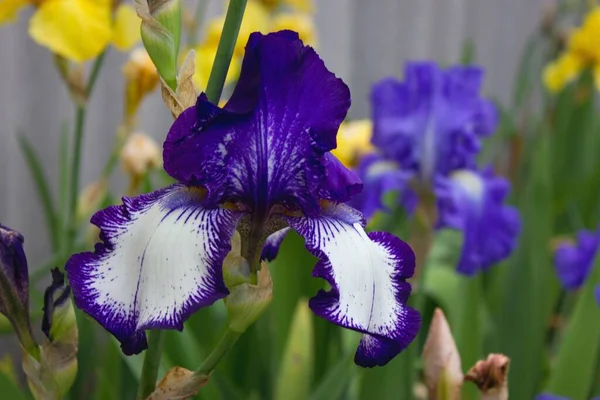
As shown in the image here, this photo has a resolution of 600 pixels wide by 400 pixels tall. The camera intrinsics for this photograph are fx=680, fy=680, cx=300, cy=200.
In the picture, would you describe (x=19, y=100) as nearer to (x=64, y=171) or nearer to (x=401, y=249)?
(x=64, y=171)

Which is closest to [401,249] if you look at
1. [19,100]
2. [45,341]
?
[45,341]

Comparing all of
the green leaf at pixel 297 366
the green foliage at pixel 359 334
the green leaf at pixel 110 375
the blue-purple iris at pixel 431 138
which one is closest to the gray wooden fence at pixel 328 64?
the green foliage at pixel 359 334

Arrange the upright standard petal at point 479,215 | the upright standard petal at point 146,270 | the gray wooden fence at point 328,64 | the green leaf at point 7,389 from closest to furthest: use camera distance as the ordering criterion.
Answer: the upright standard petal at point 146,270
the green leaf at point 7,389
the upright standard petal at point 479,215
the gray wooden fence at point 328,64

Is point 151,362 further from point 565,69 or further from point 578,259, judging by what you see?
point 565,69

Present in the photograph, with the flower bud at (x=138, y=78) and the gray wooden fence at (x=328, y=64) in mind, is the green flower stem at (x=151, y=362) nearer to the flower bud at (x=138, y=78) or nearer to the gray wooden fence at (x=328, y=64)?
the flower bud at (x=138, y=78)

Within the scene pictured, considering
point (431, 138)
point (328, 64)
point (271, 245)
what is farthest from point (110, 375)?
point (328, 64)

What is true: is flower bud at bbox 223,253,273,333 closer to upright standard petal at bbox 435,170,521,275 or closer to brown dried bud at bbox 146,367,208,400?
brown dried bud at bbox 146,367,208,400
